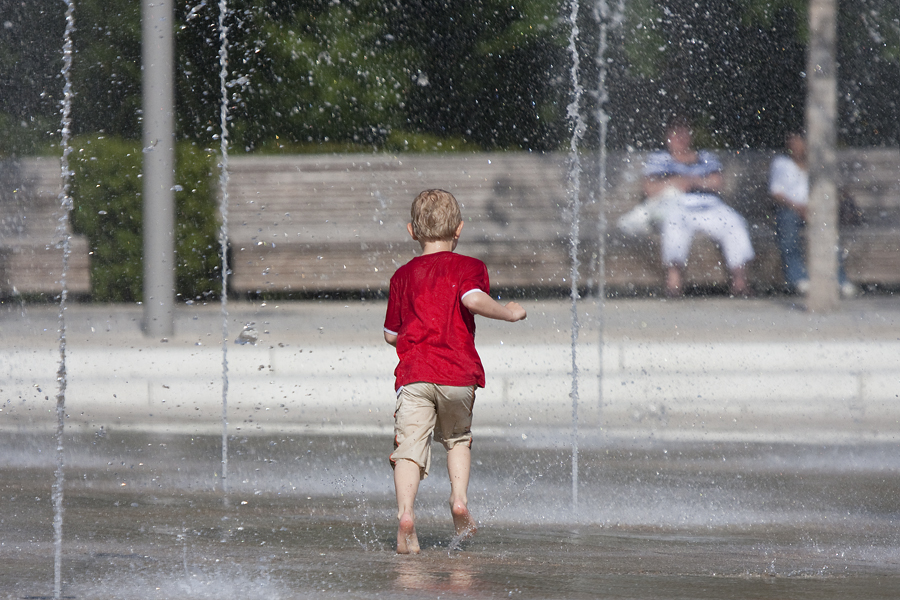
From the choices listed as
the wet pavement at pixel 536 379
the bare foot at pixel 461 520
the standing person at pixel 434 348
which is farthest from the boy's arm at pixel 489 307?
the wet pavement at pixel 536 379

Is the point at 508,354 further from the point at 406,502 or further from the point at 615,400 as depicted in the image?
the point at 406,502

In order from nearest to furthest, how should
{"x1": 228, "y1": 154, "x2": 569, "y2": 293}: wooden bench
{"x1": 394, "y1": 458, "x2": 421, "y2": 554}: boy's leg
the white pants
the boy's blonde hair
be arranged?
{"x1": 394, "y1": 458, "x2": 421, "y2": 554}: boy's leg < the boy's blonde hair < the white pants < {"x1": 228, "y1": 154, "x2": 569, "y2": 293}: wooden bench

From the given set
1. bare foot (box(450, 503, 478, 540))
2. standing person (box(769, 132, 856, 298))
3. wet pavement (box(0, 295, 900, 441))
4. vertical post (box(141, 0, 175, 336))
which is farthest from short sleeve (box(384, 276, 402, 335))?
standing person (box(769, 132, 856, 298))

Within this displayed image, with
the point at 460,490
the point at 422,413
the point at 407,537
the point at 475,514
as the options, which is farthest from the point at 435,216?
the point at 475,514

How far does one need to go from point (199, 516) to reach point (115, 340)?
3.91 metres

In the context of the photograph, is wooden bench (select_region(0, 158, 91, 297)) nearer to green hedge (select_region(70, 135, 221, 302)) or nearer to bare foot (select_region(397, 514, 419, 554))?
green hedge (select_region(70, 135, 221, 302))

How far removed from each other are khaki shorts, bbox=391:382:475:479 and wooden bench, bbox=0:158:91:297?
7526 millimetres

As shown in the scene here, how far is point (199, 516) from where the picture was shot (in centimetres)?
421

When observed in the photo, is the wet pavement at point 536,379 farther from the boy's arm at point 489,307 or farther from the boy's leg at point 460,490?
the boy's arm at point 489,307

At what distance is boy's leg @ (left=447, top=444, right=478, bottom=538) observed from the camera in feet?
11.3

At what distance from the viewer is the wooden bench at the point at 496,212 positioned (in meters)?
10.1

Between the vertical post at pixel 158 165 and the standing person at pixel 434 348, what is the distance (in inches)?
181

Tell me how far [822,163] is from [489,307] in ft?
19.1

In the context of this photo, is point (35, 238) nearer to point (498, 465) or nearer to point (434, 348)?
point (498, 465)
